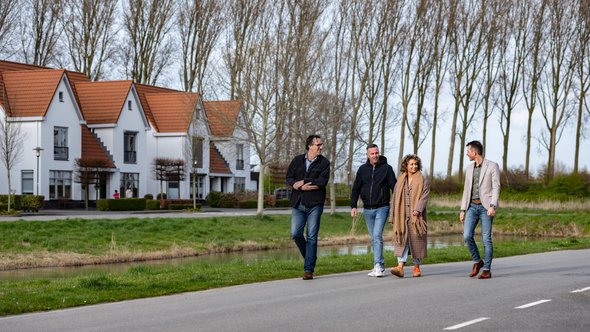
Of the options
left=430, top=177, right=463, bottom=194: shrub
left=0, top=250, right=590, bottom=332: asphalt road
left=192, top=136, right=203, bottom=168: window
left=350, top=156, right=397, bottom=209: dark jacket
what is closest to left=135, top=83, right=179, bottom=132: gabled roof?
left=192, top=136, right=203, bottom=168: window

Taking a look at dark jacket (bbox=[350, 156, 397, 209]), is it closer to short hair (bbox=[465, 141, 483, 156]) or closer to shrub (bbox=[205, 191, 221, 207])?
short hair (bbox=[465, 141, 483, 156])

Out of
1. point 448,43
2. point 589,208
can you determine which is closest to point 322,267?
point 589,208

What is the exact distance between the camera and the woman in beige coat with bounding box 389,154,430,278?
52.0ft

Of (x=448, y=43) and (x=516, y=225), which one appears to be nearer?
(x=516, y=225)

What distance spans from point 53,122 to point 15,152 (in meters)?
3.49

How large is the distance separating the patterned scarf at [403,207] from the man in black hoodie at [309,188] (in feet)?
4.08

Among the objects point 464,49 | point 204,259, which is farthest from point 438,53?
point 204,259

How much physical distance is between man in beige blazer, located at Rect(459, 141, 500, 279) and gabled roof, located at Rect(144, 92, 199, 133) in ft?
179

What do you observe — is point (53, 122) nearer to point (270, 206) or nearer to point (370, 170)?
point (270, 206)

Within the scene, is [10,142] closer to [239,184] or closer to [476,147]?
[239,184]

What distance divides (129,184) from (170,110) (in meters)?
8.06

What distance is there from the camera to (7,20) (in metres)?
66.4

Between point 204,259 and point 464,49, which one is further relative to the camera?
point 464,49

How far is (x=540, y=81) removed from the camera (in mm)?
68938
